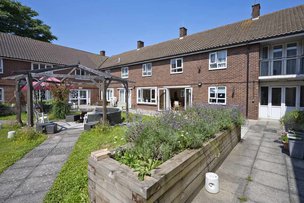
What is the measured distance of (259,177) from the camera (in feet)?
12.3

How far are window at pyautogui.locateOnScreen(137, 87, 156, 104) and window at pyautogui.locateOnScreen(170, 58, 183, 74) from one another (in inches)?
116

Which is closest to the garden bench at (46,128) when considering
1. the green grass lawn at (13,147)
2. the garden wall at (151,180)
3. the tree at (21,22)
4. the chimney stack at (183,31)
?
the green grass lawn at (13,147)

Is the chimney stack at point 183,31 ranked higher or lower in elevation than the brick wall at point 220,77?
higher

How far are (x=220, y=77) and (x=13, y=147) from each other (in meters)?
12.7

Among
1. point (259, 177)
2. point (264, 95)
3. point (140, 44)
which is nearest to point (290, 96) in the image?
point (264, 95)

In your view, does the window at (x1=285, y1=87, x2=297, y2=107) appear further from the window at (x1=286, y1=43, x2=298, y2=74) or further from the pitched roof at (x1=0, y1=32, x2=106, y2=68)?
the pitched roof at (x1=0, y1=32, x2=106, y2=68)

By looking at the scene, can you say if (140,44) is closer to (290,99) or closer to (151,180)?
(290,99)

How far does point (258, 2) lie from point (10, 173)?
1794 cm

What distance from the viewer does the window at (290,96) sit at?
1040 cm

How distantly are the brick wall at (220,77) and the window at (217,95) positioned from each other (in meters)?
0.32

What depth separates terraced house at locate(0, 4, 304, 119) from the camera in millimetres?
10430

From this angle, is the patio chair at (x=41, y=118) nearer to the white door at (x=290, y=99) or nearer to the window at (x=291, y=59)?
the white door at (x=290, y=99)

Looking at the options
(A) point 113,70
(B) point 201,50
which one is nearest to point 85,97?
(A) point 113,70

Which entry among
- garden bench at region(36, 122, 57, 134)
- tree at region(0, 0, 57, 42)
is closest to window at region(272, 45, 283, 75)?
garden bench at region(36, 122, 57, 134)
